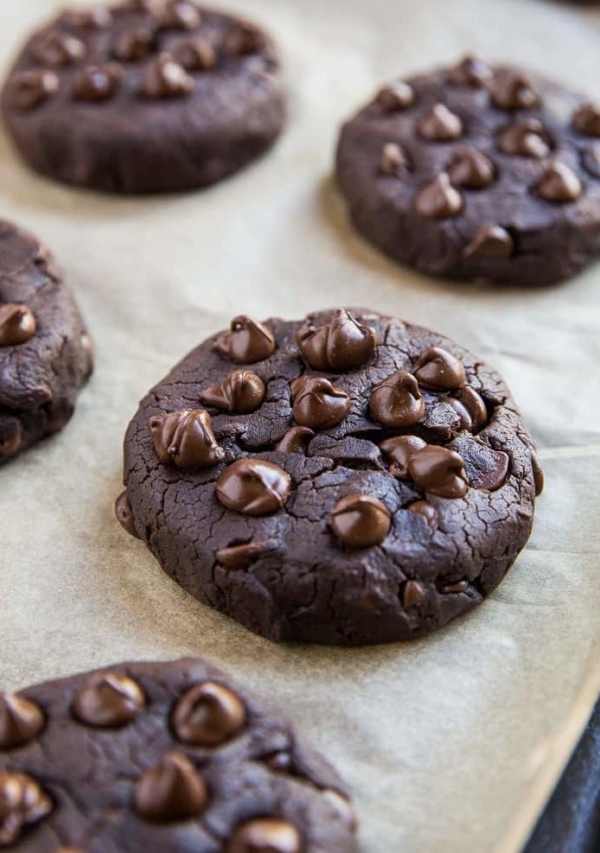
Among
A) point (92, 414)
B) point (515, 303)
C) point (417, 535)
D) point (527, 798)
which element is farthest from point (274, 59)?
point (527, 798)

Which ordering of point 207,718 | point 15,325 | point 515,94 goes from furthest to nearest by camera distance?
1. point 515,94
2. point 15,325
3. point 207,718

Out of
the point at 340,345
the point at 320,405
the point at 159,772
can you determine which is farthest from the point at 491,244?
the point at 159,772

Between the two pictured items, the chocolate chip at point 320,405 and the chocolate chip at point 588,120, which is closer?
the chocolate chip at point 320,405

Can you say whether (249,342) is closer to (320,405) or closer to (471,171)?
(320,405)

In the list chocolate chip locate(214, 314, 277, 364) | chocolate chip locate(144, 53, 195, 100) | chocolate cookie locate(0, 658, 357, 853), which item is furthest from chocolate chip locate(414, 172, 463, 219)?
chocolate cookie locate(0, 658, 357, 853)

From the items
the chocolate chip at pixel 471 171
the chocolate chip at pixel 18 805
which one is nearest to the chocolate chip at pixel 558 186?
the chocolate chip at pixel 471 171

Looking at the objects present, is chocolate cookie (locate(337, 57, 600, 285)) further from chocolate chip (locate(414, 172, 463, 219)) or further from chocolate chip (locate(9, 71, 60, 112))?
chocolate chip (locate(9, 71, 60, 112))

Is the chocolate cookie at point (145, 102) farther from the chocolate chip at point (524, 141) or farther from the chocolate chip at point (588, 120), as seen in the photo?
the chocolate chip at point (588, 120)
